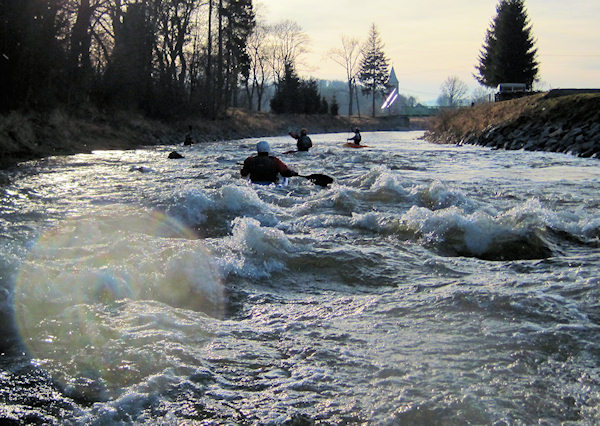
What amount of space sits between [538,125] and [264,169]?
1870cm

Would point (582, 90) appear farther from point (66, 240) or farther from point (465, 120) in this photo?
point (66, 240)

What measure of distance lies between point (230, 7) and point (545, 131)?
105 feet

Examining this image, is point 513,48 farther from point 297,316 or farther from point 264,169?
point 297,316

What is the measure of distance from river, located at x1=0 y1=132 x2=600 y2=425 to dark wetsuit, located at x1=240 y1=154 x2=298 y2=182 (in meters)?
2.74

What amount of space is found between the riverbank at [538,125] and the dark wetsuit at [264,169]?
42.3 feet

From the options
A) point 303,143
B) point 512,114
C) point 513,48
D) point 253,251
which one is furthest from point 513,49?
point 253,251

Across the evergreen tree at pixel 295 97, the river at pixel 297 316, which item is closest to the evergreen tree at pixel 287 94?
the evergreen tree at pixel 295 97

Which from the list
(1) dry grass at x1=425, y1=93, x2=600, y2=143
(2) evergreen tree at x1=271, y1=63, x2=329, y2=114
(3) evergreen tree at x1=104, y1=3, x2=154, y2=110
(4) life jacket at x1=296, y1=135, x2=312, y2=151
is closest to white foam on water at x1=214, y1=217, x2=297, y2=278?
(4) life jacket at x1=296, y1=135, x2=312, y2=151

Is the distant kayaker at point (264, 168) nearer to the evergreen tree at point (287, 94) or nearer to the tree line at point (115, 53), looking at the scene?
the tree line at point (115, 53)

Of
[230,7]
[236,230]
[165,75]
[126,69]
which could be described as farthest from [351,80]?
[236,230]

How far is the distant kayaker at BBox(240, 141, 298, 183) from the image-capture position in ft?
37.2

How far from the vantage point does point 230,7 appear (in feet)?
155

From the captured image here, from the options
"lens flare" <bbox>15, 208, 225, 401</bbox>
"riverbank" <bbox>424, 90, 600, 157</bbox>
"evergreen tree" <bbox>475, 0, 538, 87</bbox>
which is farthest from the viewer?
"evergreen tree" <bbox>475, 0, 538, 87</bbox>

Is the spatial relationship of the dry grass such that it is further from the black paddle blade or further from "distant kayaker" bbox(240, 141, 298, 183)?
"distant kayaker" bbox(240, 141, 298, 183)
